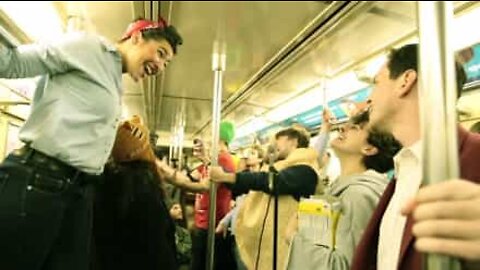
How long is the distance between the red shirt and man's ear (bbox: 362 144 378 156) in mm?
825

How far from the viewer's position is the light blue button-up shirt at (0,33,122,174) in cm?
132

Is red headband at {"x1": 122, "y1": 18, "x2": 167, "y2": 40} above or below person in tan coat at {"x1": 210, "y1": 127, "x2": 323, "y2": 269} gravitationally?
above

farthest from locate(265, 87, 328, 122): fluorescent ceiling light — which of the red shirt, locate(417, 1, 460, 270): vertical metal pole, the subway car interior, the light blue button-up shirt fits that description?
locate(417, 1, 460, 270): vertical metal pole

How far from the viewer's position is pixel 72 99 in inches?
54.5

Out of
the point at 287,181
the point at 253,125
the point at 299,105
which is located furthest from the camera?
the point at 299,105

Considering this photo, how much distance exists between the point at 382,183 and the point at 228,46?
3.63 ft

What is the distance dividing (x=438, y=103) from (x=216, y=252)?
2.72 metres

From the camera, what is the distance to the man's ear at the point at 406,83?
140cm

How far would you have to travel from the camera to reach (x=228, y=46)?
7.70 ft

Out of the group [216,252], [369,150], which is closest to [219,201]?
[216,252]

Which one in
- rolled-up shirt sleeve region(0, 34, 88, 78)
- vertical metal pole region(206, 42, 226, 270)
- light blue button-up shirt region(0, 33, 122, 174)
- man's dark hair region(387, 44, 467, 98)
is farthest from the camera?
vertical metal pole region(206, 42, 226, 270)

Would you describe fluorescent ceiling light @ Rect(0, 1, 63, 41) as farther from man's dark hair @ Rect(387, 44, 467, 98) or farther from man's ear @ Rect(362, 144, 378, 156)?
man's ear @ Rect(362, 144, 378, 156)

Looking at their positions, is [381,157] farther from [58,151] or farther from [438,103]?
[438,103]

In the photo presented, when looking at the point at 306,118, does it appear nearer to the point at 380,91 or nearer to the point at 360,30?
the point at 360,30
